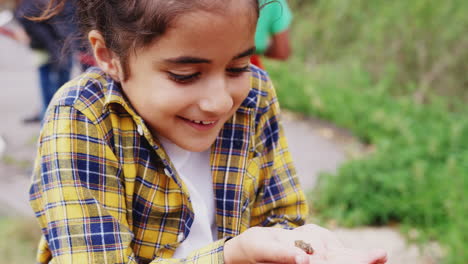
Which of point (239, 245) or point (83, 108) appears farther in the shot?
point (83, 108)

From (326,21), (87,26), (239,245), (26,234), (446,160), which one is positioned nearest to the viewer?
(239,245)

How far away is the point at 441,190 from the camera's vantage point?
289cm

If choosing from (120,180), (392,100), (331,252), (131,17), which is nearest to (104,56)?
(131,17)

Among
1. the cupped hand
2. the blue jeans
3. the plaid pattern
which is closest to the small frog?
the cupped hand

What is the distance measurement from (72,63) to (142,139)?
3104 millimetres

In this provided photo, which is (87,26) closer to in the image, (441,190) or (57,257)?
(57,257)

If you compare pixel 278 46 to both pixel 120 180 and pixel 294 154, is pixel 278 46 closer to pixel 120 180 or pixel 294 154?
pixel 294 154

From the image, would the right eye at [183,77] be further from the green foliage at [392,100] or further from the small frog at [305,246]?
the green foliage at [392,100]

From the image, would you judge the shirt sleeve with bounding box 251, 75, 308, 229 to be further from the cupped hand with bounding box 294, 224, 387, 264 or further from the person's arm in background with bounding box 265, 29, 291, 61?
the person's arm in background with bounding box 265, 29, 291, 61

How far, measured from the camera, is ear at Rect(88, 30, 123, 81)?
128cm

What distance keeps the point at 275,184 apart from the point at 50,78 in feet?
9.81

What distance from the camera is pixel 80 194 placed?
1199mm

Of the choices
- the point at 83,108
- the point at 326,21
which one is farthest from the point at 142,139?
the point at 326,21

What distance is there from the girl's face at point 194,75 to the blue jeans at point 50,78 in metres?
2.94
